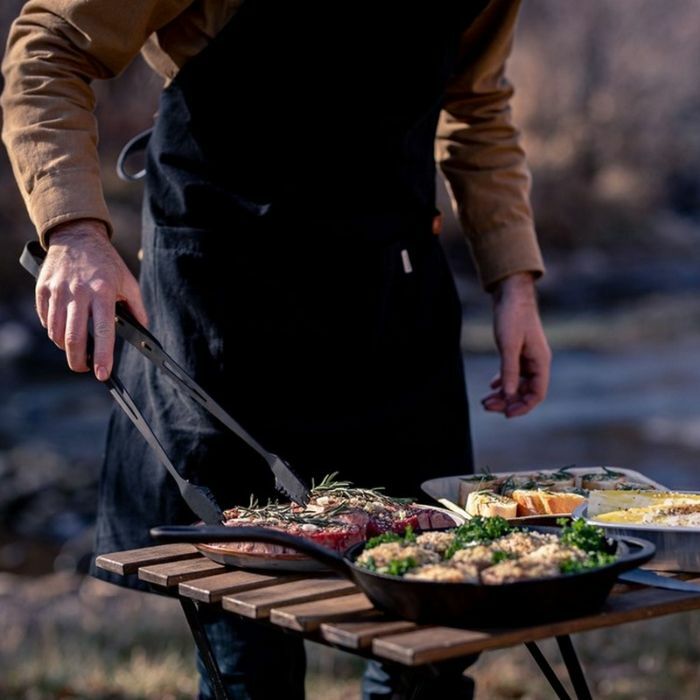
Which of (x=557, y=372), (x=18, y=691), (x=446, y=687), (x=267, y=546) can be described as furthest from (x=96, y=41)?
(x=557, y=372)

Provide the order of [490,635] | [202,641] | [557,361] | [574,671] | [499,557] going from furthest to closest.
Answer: [557,361]
[574,671]
[202,641]
[499,557]
[490,635]

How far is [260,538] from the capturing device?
153 cm

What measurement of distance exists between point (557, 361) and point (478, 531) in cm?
989

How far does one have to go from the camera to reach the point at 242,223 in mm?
2195

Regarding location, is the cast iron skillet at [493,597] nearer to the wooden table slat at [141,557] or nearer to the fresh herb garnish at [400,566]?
the fresh herb garnish at [400,566]

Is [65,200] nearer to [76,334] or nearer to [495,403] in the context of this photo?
[76,334]

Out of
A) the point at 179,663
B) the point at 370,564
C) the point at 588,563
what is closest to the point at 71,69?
the point at 370,564

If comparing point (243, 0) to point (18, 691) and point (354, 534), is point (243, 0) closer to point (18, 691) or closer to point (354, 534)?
point (354, 534)

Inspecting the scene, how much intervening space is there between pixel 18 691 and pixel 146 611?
1.09 meters

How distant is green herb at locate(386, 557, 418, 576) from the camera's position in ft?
4.79

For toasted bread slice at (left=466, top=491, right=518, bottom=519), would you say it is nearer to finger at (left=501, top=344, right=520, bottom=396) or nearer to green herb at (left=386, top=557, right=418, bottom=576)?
green herb at (left=386, top=557, right=418, bottom=576)

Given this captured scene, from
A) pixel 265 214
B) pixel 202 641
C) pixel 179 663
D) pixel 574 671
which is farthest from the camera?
pixel 179 663

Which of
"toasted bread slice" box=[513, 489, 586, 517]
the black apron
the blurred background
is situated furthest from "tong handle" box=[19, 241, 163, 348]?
the blurred background

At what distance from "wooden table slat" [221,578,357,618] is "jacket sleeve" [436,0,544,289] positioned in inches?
45.3
